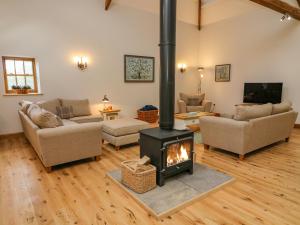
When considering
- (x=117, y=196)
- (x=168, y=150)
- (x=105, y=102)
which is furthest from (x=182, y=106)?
(x=117, y=196)

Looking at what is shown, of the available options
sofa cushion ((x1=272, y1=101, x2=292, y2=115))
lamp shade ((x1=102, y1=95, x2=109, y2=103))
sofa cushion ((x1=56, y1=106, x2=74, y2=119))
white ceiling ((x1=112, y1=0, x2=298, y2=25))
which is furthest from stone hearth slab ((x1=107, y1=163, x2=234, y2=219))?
white ceiling ((x1=112, y1=0, x2=298, y2=25))

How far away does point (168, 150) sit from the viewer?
2447mm

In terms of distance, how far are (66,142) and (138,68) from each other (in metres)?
3.96

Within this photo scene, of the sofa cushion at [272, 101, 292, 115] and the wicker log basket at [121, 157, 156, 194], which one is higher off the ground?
the sofa cushion at [272, 101, 292, 115]

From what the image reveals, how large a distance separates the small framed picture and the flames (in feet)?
16.7

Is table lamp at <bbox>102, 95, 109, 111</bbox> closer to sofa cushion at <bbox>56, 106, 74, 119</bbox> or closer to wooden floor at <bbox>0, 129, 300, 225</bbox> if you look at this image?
sofa cushion at <bbox>56, 106, 74, 119</bbox>

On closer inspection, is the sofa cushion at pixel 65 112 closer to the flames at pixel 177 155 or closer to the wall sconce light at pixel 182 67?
the flames at pixel 177 155

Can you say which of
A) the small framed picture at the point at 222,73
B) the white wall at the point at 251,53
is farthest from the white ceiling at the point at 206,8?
the small framed picture at the point at 222,73

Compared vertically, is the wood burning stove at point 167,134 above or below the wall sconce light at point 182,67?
below

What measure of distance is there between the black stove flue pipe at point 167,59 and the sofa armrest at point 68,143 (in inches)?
44.2

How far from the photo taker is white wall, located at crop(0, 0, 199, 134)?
4527mm

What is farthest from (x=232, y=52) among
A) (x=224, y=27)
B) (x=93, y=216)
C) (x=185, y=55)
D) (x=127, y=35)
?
(x=93, y=216)

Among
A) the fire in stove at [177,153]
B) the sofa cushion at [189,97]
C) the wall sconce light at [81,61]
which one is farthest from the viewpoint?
the sofa cushion at [189,97]

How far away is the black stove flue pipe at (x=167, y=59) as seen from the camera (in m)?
2.51
